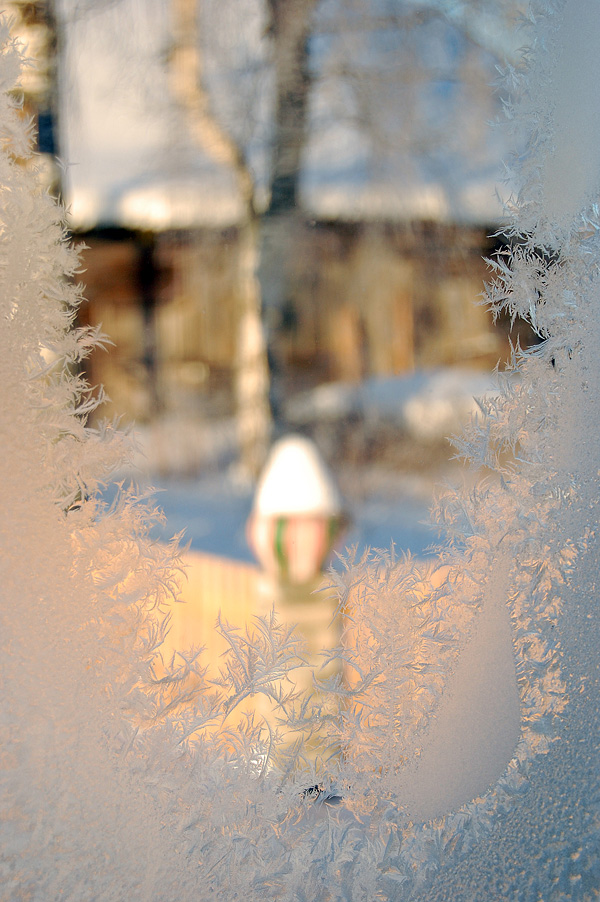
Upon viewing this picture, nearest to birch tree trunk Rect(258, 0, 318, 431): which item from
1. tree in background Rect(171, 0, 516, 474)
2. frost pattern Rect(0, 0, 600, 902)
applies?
tree in background Rect(171, 0, 516, 474)

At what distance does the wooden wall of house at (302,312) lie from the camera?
6.24 ft

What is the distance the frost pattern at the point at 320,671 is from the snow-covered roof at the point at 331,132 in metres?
1.34

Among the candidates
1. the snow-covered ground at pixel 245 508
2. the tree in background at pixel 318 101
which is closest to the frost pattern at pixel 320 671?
the snow-covered ground at pixel 245 508

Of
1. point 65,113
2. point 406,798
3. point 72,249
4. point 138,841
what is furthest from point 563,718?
point 65,113

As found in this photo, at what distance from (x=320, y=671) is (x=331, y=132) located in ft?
5.63

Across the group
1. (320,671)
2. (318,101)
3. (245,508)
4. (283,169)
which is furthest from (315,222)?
(320,671)

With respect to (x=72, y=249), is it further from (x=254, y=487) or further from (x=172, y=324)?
(x=172, y=324)

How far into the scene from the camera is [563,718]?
287mm

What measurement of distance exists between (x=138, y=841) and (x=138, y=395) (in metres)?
1.88

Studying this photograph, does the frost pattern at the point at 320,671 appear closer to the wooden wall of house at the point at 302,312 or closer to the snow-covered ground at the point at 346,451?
the snow-covered ground at the point at 346,451

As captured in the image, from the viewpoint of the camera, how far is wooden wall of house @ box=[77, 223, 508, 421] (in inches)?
74.9

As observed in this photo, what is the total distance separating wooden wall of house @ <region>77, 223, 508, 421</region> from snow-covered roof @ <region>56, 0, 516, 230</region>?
0.10m

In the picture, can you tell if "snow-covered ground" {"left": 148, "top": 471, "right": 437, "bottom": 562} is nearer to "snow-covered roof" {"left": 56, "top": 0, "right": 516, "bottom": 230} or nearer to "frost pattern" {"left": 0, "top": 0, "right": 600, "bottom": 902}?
"snow-covered roof" {"left": 56, "top": 0, "right": 516, "bottom": 230}

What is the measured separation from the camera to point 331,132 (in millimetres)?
1741
